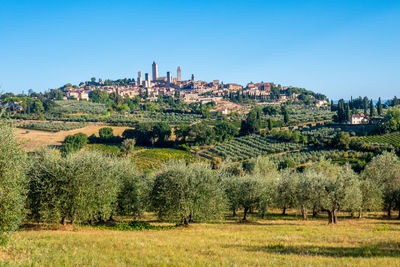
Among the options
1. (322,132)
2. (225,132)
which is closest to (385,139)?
(322,132)

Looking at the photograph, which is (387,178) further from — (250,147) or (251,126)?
(251,126)

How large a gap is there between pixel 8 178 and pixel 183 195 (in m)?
13.8

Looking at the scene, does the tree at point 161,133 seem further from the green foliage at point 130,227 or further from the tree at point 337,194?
the green foliage at point 130,227

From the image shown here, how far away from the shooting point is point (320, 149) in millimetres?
72750

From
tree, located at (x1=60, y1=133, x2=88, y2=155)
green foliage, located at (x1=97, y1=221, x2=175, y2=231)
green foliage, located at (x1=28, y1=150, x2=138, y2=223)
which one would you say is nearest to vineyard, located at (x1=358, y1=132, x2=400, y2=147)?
green foliage, located at (x1=97, y1=221, x2=175, y2=231)

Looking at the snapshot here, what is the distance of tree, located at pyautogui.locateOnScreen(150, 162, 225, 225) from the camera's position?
24.9m

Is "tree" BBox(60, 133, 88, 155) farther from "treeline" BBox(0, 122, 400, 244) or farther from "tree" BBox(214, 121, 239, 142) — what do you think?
"treeline" BBox(0, 122, 400, 244)

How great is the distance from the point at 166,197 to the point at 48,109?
367 ft

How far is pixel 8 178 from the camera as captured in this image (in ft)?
44.6

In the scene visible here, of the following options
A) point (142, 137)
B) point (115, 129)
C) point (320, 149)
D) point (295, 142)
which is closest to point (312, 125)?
point (295, 142)

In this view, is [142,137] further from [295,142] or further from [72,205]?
[72,205]

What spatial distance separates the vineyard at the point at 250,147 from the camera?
242ft

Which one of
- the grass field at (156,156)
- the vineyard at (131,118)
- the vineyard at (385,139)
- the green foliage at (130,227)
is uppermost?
the vineyard at (131,118)

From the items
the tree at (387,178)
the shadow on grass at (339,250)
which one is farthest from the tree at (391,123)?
the shadow on grass at (339,250)
